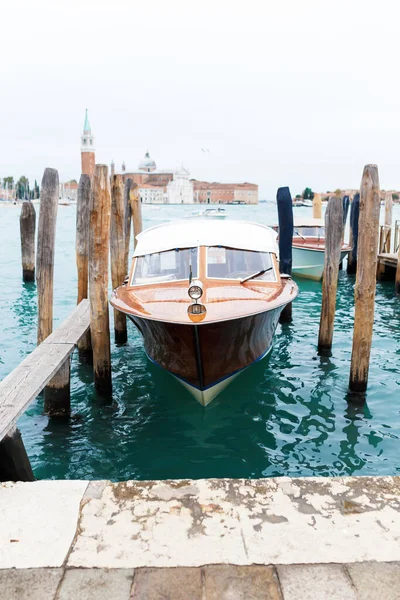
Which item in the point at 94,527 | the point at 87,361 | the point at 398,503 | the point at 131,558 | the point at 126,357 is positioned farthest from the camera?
the point at 126,357

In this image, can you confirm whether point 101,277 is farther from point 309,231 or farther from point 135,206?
point 309,231

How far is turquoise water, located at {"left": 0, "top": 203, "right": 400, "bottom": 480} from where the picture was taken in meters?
4.79

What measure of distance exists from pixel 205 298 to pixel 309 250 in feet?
31.1

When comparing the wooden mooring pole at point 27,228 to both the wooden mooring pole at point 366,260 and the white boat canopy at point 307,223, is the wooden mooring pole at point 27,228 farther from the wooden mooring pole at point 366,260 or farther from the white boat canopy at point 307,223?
the wooden mooring pole at point 366,260

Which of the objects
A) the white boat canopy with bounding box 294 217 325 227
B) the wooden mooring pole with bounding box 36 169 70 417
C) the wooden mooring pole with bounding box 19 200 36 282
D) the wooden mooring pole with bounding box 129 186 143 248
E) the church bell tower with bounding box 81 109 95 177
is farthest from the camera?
the church bell tower with bounding box 81 109 95 177

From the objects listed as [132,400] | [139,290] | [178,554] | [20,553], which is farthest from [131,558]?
[139,290]

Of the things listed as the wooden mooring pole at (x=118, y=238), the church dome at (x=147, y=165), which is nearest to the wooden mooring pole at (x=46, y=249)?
the wooden mooring pole at (x=118, y=238)

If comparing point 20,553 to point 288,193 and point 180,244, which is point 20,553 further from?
point 288,193

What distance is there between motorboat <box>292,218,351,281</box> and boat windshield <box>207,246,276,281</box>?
7929 millimetres

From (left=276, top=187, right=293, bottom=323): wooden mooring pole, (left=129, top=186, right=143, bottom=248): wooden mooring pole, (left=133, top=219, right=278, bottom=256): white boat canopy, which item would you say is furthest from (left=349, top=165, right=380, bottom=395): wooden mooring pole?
(left=129, top=186, right=143, bottom=248): wooden mooring pole

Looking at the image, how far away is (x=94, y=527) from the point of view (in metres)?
2.41

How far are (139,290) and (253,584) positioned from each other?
15.7ft

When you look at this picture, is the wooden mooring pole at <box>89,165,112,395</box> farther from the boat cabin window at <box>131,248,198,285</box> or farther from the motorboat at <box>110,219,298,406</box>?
the boat cabin window at <box>131,248,198,285</box>

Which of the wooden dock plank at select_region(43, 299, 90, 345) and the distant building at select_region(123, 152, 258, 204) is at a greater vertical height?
the distant building at select_region(123, 152, 258, 204)
